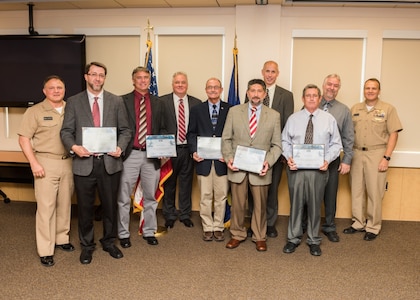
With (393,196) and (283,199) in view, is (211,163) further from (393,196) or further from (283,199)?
(393,196)

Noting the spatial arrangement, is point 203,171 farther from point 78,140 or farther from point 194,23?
point 194,23

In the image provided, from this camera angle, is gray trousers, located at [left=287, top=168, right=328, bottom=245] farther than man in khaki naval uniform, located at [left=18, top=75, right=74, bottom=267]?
Yes

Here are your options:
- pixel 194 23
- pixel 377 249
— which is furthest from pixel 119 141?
pixel 377 249

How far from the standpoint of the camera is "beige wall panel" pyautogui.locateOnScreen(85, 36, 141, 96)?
17.5 feet

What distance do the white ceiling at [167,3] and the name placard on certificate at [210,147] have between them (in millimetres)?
1840

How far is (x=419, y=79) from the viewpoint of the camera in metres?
4.93

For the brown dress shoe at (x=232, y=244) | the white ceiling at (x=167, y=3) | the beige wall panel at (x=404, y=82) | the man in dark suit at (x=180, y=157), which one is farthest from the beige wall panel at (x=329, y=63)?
the brown dress shoe at (x=232, y=244)

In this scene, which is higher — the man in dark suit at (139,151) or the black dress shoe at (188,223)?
the man in dark suit at (139,151)

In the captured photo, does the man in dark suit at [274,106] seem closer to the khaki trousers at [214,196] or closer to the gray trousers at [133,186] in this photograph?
the khaki trousers at [214,196]

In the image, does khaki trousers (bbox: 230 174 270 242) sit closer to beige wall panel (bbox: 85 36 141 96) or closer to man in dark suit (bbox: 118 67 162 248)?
man in dark suit (bbox: 118 67 162 248)

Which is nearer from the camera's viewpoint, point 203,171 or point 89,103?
point 89,103

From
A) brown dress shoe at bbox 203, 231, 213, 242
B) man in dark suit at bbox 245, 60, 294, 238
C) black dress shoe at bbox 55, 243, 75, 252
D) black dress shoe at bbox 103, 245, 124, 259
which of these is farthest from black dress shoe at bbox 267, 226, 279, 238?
black dress shoe at bbox 55, 243, 75, 252

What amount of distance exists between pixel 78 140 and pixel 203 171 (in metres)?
1.24

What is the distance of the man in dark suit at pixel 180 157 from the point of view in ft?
14.7
